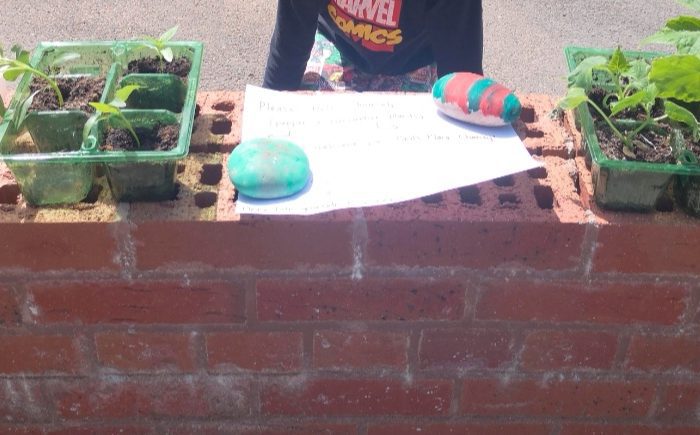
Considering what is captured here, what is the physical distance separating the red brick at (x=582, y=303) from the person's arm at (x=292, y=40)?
1.11 meters

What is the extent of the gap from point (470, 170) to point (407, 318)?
0.27 m

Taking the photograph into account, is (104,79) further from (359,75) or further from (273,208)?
(359,75)

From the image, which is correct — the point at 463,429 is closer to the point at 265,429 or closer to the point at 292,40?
Result: the point at 265,429

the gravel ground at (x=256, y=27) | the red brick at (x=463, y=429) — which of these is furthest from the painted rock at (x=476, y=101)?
the gravel ground at (x=256, y=27)

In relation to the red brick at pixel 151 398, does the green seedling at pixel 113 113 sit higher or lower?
higher

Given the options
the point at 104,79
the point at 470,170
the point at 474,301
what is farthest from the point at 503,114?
the point at 104,79

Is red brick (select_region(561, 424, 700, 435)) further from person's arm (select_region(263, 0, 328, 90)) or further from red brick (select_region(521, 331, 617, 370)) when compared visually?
person's arm (select_region(263, 0, 328, 90))

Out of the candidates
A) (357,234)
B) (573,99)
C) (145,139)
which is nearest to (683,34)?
(573,99)

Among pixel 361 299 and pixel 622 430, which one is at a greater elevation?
pixel 361 299

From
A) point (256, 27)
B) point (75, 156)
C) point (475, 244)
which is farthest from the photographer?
point (256, 27)

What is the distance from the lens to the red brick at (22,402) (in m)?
1.44

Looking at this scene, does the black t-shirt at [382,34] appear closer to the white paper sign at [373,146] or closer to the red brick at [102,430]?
the white paper sign at [373,146]

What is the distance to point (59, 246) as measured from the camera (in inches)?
49.2

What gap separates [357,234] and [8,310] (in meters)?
0.59
